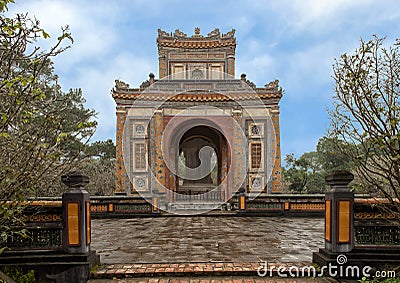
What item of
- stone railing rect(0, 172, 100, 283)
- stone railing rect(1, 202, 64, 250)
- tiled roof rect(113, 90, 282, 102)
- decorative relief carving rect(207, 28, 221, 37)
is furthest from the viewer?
decorative relief carving rect(207, 28, 221, 37)

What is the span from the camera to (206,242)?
292 inches

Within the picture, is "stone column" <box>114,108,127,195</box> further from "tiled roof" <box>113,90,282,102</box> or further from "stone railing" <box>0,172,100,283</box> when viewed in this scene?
"stone railing" <box>0,172,100,283</box>

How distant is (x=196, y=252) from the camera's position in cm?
636

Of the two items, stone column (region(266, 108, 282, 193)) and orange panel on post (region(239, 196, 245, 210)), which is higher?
stone column (region(266, 108, 282, 193))

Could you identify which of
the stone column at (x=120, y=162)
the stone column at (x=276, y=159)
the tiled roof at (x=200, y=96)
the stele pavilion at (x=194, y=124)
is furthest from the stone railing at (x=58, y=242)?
the stone column at (x=276, y=159)

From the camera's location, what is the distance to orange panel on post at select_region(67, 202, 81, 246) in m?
5.05

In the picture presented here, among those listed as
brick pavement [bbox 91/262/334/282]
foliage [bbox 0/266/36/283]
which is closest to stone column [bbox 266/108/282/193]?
brick pavement [bbox 91/262/334/282]

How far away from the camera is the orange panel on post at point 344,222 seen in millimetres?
5117

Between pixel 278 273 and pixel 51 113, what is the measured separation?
12.7 feet

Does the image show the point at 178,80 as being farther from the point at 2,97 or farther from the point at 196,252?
the point at 2,97

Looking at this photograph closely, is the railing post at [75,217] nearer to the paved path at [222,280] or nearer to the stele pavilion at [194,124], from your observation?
the paved path at [222,280]

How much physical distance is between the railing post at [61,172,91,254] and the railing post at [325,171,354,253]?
12.2 feet

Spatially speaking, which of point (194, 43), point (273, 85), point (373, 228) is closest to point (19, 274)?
point (373, 228)

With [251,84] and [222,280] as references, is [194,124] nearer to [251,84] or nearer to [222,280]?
[251,84]
